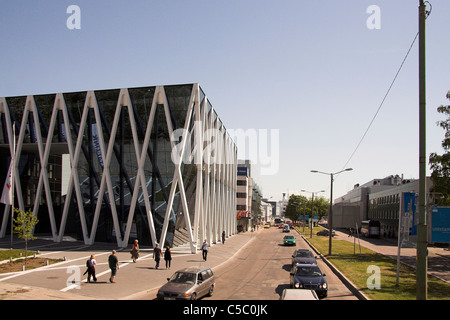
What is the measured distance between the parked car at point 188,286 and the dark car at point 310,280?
13.5ft

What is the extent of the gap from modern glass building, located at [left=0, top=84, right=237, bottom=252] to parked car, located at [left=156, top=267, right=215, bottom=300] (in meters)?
17.6

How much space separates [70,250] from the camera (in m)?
32.1

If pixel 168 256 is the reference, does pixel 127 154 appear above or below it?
above

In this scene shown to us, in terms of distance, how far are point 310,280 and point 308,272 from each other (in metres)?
1.17

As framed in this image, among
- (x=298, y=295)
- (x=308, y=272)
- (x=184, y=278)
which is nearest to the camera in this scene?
(x=298, y=295)

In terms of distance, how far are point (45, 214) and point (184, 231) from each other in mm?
23441

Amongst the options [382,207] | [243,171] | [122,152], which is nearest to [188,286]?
[122,152]

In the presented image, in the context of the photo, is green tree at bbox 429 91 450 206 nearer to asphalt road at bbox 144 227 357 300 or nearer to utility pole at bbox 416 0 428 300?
asphalt road at bbox 144 227 357 300

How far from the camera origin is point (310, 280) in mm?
17281

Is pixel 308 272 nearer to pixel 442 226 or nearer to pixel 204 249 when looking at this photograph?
pixel 442 226

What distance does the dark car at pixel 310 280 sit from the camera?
55.0 ft

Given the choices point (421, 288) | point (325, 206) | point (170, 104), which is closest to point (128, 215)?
point (170, 104)

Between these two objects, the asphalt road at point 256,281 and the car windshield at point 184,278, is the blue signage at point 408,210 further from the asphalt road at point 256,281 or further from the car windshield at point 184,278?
the car windshield at point 184,278

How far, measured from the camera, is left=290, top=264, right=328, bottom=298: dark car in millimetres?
16750
